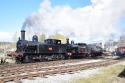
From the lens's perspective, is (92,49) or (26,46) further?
(92,49)

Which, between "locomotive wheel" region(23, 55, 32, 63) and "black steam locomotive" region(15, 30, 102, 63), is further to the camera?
"black steam locomotive" region(15, 30, 102, 63)

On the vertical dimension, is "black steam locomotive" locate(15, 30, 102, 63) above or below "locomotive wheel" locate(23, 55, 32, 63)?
above

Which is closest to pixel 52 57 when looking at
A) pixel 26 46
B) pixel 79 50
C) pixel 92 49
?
pixel 26 46

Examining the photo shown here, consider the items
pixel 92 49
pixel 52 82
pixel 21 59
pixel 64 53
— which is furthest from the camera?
pixel 92 49

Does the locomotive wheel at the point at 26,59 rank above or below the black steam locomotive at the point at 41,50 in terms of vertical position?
below

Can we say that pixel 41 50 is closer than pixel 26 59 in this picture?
No

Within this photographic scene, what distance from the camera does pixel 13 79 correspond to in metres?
15.8

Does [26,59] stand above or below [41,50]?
below

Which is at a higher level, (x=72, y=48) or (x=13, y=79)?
(x=72, y=48)

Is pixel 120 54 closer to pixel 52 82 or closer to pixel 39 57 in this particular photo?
pixel 39 57

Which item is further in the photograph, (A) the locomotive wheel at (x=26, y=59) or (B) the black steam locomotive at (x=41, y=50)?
(B) the black steam locomotive at (x=41, y=50)

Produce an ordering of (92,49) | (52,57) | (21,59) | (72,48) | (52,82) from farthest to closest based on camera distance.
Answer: (92,49) < (72,48) < (52,57) < (21,59) < (52,82)

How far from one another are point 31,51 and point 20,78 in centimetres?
1412

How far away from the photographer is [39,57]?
103 ft
